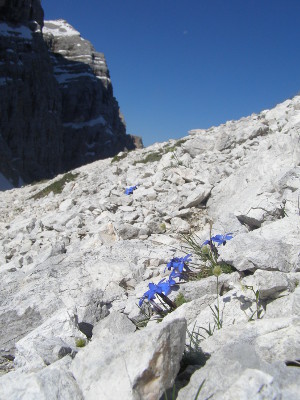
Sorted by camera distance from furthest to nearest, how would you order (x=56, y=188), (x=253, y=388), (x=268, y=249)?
(x=56, y=188)
(x=268, y=249)
(x=253, y=388)

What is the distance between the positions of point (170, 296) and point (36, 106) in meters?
102

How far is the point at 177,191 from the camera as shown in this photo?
7.95 meters


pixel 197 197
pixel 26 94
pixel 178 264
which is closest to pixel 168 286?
pixel 178 264

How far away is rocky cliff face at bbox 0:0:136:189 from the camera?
293ft

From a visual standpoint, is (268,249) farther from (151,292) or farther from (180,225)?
(180,225)

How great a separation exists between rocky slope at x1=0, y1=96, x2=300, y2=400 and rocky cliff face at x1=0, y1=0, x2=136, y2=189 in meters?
66.6

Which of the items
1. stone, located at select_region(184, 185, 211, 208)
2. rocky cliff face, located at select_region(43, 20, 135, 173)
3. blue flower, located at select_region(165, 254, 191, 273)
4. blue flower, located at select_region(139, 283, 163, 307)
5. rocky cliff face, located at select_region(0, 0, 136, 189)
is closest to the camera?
blue flower, located at select_region(139, 283, 163, 307)

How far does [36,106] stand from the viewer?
98.3 metres

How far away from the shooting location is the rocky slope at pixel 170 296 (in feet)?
6.47

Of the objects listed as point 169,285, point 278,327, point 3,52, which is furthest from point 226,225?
point 3,52

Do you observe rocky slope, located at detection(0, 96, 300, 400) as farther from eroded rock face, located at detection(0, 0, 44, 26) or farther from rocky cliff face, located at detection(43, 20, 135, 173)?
rocky cliff face, located at detection(43, 20, 135, 173)

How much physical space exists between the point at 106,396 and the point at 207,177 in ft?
20.8

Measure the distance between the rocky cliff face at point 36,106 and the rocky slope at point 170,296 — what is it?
66.6m

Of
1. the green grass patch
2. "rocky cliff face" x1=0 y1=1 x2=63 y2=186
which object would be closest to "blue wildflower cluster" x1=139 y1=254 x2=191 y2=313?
the green grass patch
